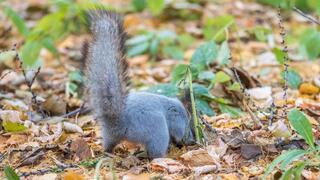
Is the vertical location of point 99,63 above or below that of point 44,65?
above

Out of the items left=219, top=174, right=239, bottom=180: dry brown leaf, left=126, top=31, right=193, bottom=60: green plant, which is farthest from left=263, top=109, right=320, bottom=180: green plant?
left=126, top=31, right=193, bottom=60: green plant

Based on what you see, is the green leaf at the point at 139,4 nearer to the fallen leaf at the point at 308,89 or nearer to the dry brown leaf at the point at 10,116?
the fallen leaf at the point at 308,89

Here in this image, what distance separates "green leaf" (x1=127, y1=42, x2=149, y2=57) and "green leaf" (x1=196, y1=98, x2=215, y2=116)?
7.10 ft

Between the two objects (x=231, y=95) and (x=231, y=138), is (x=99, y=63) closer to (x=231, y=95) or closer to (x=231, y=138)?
(x=231, y=138)

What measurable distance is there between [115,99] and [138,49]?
3120 millimetres

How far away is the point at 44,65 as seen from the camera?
19.5 ft

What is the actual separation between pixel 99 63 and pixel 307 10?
4402 mm

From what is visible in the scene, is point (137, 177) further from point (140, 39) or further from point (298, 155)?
point (140, 39)

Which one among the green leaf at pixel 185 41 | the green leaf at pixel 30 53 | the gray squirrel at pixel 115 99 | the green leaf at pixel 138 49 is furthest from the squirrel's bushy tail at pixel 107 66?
the green leaf at pixel 185 41

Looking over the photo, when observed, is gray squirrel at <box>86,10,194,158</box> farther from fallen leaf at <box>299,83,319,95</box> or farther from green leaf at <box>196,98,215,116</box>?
fallen leaf at <box>299,83,319,95</box>

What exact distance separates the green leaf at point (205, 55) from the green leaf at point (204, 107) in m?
0.49

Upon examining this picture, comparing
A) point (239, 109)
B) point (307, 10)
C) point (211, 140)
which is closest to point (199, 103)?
point (239, 109)

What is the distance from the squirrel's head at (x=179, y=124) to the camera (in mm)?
3308

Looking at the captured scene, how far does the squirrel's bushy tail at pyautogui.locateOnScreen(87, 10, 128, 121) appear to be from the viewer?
A: 121 inches
